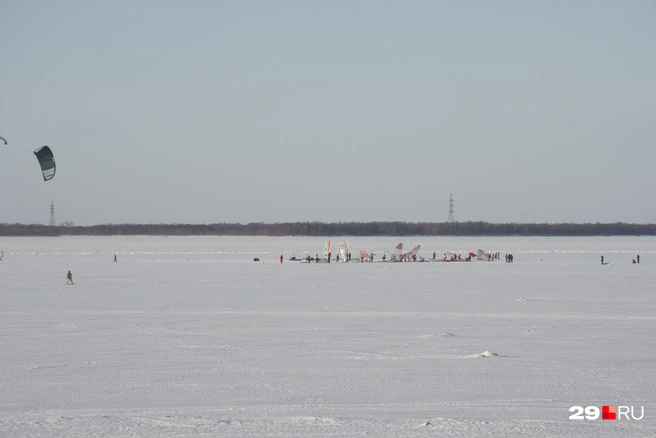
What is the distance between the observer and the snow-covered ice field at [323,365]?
20.1 feet

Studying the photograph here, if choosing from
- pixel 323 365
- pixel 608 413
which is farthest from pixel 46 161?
pixel 608 413

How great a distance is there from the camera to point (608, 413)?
21.0 ft

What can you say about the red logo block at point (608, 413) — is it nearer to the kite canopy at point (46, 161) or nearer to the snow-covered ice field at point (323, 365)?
the snow-covered ice field at point (323, 365)

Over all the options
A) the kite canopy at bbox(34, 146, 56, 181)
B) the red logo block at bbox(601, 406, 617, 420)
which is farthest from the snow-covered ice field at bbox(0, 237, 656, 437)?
the kite canopy at bbox(34, 146, 56, 181)

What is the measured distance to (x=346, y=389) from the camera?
7.33 meters

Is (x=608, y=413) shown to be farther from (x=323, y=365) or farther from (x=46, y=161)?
(x=46, y=161)

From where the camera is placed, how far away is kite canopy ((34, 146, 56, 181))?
45.3 ft

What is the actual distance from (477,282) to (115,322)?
13.0 metres

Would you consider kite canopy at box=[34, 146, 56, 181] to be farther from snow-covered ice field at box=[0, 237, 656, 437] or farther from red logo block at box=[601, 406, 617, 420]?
red logo block at box=[601, 406, 617, 420]

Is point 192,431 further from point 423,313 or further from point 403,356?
point 423,313

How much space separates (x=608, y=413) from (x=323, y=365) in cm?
333

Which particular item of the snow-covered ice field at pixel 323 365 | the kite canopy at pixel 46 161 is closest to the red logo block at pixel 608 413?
the snow-covered ice field at pixel 323 365

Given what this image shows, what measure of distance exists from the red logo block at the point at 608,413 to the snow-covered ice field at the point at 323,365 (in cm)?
15

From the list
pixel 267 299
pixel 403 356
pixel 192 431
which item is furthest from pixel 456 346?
pixel 267 299
